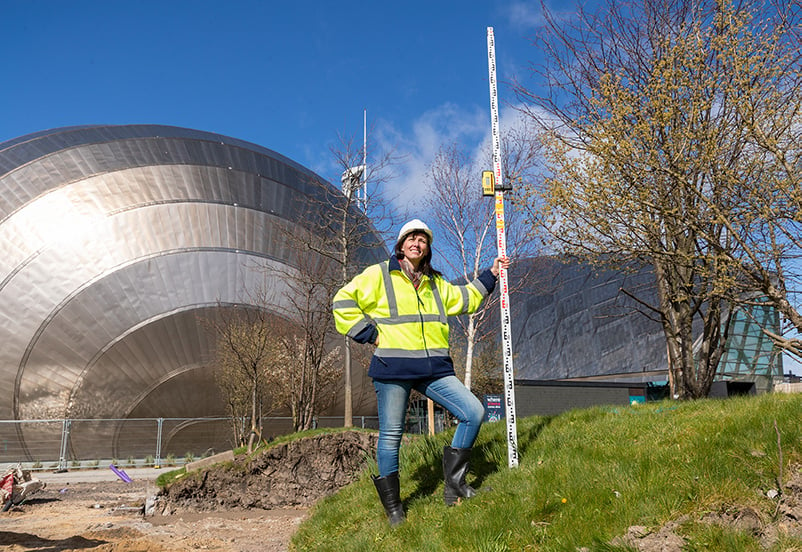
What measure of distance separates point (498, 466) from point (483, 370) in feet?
92.5

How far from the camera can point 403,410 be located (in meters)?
4.54

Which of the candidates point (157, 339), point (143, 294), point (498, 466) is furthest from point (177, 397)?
point (498, 466)

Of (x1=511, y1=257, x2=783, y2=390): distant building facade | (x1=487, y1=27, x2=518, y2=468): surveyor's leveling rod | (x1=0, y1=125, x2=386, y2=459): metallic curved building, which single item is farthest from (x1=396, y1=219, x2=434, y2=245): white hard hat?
(x1=511, y1=257, x2=783, y2=390): distant building facade

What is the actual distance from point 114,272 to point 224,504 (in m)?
12.6

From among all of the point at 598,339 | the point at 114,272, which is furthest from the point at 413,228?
the point at 598,339

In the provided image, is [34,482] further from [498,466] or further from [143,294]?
[498,466]

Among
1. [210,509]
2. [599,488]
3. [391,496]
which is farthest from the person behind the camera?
[210,509]

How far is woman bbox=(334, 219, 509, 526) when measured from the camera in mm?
4441

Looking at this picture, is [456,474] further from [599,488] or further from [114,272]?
[114,272]

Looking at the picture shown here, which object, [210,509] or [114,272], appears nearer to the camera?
[210,509]

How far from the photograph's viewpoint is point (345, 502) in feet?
19.1

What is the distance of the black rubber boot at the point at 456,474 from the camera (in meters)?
4.51

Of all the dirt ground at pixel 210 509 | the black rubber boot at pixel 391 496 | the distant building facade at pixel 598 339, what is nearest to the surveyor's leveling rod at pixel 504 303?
the black rubber boot at pixel 391 496

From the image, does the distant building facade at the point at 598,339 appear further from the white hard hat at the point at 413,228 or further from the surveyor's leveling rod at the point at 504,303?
the white hard hat at the point at 413,228
